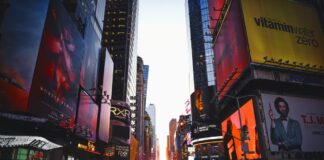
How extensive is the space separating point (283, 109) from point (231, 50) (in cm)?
1111

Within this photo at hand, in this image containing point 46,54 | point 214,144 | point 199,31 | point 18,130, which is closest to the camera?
point 18,130

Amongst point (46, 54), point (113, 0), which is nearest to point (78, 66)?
point (46, 54)

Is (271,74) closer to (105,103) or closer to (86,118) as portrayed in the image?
(86,118)

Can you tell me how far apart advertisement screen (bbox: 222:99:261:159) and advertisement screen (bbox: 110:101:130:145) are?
136 feet

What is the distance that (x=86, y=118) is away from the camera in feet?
130

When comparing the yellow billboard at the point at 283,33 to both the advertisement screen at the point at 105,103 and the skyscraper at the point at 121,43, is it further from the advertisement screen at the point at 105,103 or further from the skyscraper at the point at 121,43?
the skyscraper at the point at 121,43

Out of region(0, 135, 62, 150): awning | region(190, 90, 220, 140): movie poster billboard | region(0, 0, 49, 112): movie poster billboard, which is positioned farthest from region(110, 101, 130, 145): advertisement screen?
region(0, 0, 49, 112): movie poster billboard

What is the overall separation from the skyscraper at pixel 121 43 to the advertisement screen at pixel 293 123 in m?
78.1

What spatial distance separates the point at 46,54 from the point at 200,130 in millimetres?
52317

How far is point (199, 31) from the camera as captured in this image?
11444 centimetres

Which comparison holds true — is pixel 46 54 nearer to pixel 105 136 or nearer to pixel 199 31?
pixel 105 136

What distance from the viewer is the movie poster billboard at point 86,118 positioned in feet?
117

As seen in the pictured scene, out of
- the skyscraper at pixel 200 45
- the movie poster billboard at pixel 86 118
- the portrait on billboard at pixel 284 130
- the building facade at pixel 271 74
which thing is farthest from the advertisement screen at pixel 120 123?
the portrait on billboard at pixel 284 130

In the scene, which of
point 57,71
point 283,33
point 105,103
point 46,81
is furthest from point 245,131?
point 105,103
